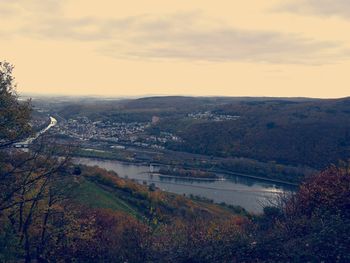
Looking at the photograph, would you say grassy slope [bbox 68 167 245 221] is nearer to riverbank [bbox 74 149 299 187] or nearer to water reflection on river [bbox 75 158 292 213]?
water reflection on river [bbox 75 158 292 213]

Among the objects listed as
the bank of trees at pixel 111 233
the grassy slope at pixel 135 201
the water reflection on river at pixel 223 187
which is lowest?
the water reflection on river at pixel 223 187

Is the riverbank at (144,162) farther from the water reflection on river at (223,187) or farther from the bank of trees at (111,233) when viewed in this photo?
the bank of trees at (111,233)

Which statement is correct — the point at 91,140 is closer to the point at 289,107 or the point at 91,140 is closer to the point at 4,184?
the point at 289,107

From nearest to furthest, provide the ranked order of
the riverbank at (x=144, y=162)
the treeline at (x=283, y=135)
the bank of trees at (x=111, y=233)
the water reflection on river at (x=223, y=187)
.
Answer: the bank of trees at (x=111, y=233), the water reflection on river at (x=223, y=187), the riverbank at (x=144, y=162), the treeline at (x=283, y=135)

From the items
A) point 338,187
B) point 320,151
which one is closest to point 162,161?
point 320,151

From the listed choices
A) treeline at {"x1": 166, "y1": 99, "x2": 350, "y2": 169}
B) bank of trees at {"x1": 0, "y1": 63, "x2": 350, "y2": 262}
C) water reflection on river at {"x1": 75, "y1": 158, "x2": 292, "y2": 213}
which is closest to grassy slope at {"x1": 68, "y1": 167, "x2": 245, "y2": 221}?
water reflection on river at {"x1": 75, "y1": 158, "x2": 292, "y2": 213}

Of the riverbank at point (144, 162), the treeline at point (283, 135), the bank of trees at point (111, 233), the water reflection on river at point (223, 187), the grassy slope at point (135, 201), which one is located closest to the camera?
the bank of trees at point (111, 233)

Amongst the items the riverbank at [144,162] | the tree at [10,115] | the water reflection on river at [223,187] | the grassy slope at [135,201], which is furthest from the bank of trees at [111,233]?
the riverbank at [144,162]

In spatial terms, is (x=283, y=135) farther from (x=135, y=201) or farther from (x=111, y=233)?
(x=111, y=233)

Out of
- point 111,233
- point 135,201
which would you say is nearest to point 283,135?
point 135,201
